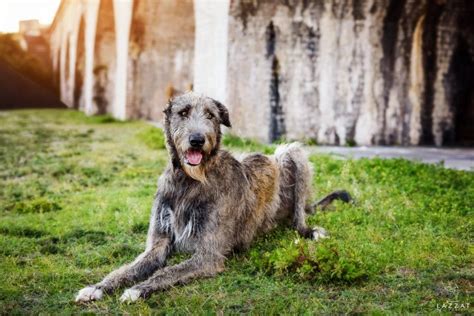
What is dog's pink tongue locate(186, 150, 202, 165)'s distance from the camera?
4.04 m

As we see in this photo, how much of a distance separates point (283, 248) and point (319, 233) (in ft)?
2.82

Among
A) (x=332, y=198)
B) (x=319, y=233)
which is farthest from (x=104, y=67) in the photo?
(x=319, y=233)

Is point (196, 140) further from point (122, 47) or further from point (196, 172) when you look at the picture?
point (122, 47)

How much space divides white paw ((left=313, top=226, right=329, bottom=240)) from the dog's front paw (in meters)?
1.85

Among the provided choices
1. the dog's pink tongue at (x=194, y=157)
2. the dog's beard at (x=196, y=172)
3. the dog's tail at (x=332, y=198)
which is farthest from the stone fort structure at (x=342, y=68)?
the dog's pink tongue at (x=194, y=157)

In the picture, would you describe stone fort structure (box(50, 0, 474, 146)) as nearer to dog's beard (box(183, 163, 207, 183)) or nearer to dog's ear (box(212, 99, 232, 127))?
dog's ear (box(212, 99, 232, 127))

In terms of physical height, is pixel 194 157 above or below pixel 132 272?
above

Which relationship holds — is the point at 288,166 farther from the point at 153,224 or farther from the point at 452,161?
the point at 452,161

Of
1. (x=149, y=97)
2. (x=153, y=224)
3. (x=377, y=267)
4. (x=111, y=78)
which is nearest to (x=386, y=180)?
(x=377, y=267)

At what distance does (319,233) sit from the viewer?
5.04 metres

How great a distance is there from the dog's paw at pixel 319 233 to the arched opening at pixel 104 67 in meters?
19.9

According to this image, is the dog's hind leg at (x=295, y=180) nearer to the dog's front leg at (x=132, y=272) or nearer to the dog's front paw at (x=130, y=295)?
the dog's front leg at (x=132, y=272)

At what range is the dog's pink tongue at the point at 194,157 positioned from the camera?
4035mm

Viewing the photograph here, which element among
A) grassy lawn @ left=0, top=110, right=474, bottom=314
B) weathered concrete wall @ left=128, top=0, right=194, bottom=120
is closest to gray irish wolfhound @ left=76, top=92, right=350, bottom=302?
grassy lawn @ left=0, top=110, right=474, bottom=314
